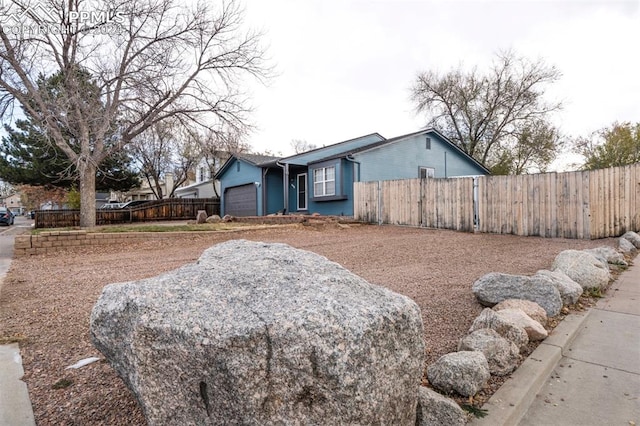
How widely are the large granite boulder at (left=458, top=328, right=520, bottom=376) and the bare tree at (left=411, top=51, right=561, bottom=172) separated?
24.9 m

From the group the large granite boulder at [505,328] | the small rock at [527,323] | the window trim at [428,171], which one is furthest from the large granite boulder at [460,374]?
the window trim at [428,171]

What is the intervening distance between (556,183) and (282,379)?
32.8 feet

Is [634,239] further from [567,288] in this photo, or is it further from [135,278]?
[135,278]

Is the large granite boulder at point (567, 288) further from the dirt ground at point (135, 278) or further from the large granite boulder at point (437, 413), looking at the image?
the large granite boulder at point (437, 413)

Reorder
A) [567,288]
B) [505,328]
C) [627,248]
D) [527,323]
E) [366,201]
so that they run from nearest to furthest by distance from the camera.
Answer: [505,328], [527,323], [567,288], [627,248], [366,201]

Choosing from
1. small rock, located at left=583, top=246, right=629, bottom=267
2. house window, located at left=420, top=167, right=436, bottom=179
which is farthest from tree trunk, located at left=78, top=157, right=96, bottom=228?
house window, located at left=420, top=167, right=436, bottom=179

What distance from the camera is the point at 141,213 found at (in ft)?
73.3

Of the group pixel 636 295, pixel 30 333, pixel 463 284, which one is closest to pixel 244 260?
pixel 30 333

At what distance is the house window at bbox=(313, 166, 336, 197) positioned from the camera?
1577cm

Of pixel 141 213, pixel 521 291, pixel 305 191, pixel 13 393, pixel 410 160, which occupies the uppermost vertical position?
pixel 410 160

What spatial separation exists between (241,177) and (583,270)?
18.0 meters

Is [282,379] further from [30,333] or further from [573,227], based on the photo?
[573,227]

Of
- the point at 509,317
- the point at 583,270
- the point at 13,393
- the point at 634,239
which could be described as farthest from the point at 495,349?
the point at 634,239

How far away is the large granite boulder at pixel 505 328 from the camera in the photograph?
8.94 feet
